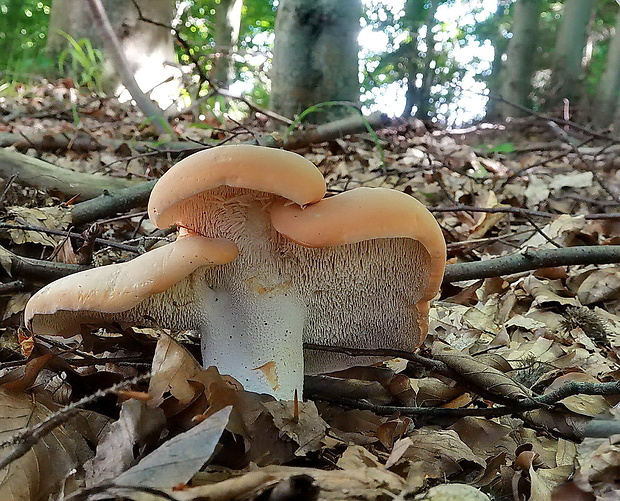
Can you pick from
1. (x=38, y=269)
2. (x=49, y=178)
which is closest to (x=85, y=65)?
(x=49, y=178)

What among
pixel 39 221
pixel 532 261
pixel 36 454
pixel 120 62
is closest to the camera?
pixel 36 454

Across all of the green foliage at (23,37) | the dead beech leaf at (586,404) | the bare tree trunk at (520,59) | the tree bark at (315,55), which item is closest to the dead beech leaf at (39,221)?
the dead beech leaf at (586,404)

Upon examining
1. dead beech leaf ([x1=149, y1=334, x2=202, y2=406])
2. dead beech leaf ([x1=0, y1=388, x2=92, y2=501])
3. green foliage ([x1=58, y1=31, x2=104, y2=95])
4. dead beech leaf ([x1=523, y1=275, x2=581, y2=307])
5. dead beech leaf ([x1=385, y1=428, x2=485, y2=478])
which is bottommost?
dead beech leaf ([x1=523, y1=275, x2=581, y2=307])

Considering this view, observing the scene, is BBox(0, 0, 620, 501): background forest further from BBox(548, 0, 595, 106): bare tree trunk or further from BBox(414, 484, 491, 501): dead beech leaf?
BBox(548, 0, 595, 106): bare tree trunk

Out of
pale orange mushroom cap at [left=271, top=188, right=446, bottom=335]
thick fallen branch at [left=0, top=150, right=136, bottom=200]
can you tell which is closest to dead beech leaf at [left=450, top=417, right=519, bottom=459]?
pale orange mushroom cap at [left=271, top=188, right=446, bottom=335]

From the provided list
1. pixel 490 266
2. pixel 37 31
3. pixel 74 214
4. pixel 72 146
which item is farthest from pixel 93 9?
pixel 37 31

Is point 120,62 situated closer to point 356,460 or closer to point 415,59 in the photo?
point 356,460
